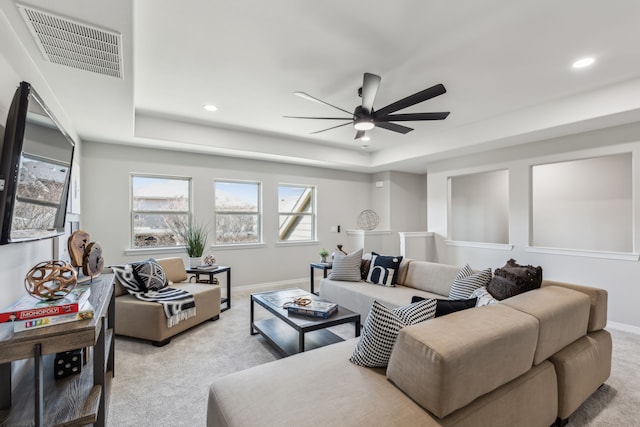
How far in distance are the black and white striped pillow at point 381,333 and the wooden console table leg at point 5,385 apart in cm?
169

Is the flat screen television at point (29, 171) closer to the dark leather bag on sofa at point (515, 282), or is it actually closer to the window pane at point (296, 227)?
the dark leather bag on sofa at point (515, 282)

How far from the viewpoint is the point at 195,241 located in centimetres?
426

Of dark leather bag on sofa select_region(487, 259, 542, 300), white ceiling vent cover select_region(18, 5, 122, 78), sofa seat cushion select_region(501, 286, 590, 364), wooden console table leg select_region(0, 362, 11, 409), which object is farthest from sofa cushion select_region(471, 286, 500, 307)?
white ceiling vent cover select_region(18, 5, 122, 78)

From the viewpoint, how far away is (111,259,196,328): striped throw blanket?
9.91ft

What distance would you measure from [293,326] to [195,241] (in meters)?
2.49

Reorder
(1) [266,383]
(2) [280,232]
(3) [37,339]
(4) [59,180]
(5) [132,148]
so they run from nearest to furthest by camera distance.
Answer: (3) [37,339]
(1) [266,383]
(4) [59,180]
(5) [132,148]
(2) [280,232]

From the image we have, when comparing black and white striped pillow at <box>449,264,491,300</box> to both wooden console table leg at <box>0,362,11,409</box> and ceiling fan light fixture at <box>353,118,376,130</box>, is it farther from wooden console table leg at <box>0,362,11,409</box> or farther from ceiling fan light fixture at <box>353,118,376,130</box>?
wooden console table leg at <box>0,362,11,409</box>

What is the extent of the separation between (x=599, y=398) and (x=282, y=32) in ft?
11.3

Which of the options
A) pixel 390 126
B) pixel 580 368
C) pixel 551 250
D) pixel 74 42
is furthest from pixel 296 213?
pixel 580 368

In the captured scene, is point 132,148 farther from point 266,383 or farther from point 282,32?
point 266,383

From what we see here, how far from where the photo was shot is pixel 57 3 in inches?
58.6

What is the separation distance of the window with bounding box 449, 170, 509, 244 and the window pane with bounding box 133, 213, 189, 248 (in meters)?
5.30

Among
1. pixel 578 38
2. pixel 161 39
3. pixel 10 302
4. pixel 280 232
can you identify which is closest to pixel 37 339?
pixel 10 302

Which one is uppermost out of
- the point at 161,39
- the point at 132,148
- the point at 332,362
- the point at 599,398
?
the point at 161,39
